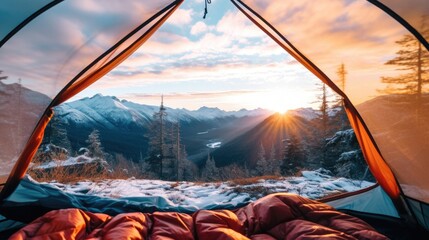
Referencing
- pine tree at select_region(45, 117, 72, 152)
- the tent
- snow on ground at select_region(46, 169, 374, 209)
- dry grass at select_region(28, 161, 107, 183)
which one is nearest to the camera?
the tent

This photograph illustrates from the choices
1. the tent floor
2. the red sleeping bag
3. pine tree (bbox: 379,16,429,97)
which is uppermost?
pine tree (bbox: 379,16,429,97)

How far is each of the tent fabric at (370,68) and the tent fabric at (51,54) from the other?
48.6 inches

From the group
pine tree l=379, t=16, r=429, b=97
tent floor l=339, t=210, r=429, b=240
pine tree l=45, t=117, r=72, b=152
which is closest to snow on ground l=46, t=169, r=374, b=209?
tent floor l=339, t=210, r=429, b=240

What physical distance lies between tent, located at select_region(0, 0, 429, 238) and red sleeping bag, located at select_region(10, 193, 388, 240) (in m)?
0.82

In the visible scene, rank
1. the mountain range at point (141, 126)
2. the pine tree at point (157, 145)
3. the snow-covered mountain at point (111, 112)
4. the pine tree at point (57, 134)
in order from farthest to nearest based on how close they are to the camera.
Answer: the snow-covered mountain at point (111, 112) → the mountain range at point (141, 126) → the pine tree at point (157, 145) → the pine tree at point (57, 134)

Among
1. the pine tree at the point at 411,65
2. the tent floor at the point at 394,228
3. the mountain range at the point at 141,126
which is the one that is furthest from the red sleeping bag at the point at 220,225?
the mountain range at the point at 141,126

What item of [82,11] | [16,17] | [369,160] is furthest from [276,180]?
[16,17]

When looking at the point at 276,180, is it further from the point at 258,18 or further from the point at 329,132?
the point at 329,132

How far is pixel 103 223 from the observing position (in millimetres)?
2445

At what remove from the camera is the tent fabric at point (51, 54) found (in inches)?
102

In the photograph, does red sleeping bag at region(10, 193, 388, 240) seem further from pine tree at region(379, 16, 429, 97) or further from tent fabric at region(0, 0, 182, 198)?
pine tree at region(379, 16, 429, 97)

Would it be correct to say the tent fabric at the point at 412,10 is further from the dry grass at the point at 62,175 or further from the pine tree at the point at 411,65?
the dry grass at the point at 62,175

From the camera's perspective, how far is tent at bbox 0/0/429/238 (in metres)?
2.41

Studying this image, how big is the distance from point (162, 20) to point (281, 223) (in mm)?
2361
